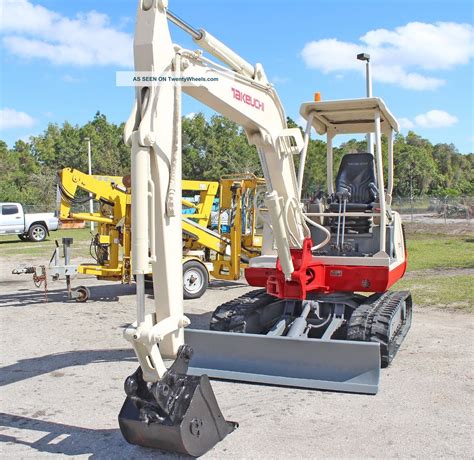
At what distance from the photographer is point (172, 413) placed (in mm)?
4422

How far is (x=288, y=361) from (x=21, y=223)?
24845 millimetres

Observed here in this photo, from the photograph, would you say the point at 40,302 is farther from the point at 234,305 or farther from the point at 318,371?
the point at 318,371

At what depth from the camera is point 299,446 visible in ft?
15.5

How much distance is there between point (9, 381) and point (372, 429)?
4.04 meters

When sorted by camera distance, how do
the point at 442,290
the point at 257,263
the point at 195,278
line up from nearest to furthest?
the point at 257,263 < the point at 442,290 < the point at 195,278

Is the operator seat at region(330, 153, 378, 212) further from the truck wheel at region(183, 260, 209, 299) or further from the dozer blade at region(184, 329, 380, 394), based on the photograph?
the truck wheel at region(183, 260, 209, 299)

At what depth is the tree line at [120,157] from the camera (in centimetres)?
5091

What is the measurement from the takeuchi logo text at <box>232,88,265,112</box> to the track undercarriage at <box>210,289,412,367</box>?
2.53 meters

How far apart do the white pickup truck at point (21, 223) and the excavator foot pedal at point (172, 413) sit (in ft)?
81.4

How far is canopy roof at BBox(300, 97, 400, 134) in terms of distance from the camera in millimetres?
7797

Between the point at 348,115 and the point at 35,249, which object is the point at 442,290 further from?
the point at 35,249

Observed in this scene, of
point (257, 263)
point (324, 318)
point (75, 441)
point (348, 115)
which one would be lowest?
point (75, 441)

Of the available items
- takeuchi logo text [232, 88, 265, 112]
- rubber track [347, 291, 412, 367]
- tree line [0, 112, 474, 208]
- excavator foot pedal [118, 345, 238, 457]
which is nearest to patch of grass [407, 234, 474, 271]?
rubber track [347, 291, 412, 367]

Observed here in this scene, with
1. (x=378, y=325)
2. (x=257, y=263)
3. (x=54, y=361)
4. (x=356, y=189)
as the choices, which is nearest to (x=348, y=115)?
(x=356, y=189)
